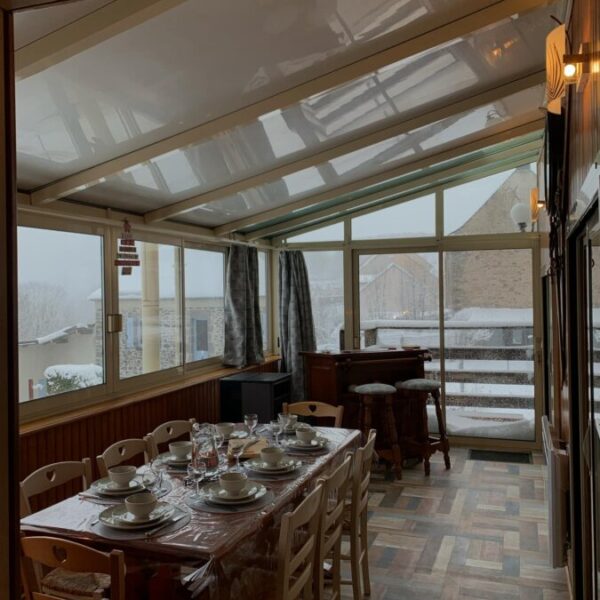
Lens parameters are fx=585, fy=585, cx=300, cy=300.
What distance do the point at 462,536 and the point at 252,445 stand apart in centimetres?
167

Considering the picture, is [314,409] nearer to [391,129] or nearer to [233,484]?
[233,484]

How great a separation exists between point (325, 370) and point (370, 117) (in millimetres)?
2493

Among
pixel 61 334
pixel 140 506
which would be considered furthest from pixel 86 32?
pixel 61 334

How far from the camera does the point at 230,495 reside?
2.39 meters

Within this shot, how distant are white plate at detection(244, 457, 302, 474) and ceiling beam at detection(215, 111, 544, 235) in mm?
2947

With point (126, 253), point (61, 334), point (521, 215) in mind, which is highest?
point (521, 215)

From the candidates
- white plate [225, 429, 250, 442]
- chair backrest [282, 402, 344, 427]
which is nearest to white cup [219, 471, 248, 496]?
white plate [225, 429, 250, 442]

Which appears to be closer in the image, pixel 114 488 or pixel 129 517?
pixel 129 517

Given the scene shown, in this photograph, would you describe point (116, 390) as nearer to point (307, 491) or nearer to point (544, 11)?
point (307, 491)

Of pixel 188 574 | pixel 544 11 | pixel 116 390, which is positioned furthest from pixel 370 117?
pixel 188 574

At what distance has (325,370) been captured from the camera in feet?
17.7

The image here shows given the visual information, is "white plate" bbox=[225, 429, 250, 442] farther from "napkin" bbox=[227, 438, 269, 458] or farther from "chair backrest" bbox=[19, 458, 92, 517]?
"chair backrest" bbox=[19, 458, 92, 517]

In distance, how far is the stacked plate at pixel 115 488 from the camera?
2.48 m

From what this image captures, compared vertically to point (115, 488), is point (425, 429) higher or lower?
lower
